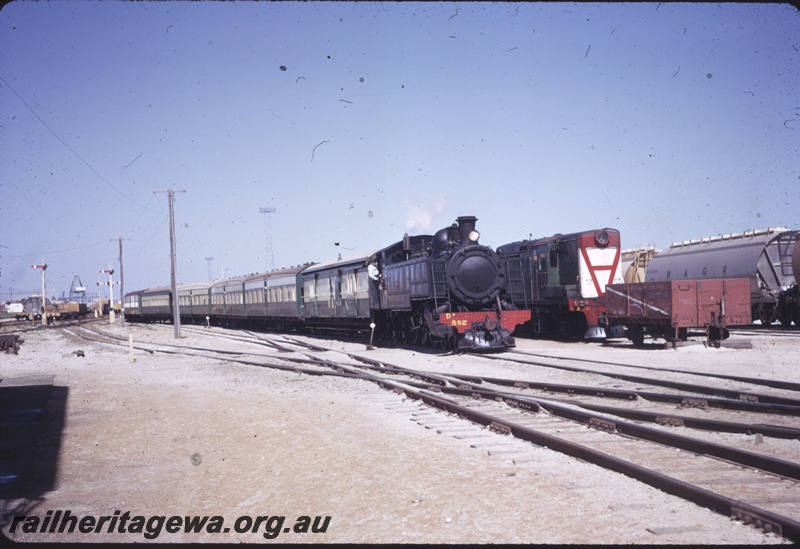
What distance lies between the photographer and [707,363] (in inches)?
610

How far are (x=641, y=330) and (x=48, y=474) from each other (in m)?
16.9

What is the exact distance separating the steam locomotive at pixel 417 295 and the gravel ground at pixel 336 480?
6.46 metres

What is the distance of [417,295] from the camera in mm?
20109

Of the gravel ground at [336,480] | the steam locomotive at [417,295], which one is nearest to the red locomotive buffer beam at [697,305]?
the steam locomotive at [417,295]

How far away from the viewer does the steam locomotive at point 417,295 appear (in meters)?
19.2

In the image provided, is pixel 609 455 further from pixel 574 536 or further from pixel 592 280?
pixel 592 280

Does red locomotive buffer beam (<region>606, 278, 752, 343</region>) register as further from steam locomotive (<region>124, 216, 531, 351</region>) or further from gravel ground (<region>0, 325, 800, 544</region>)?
gravel ground (<region>0, 325, 800, 544</region>)

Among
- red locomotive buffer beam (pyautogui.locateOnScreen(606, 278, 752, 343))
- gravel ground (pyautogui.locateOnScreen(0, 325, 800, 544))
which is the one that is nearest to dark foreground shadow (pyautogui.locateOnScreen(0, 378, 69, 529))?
gravel ground (pyautogui.locateOnScreen(0, 325, 800, 544))

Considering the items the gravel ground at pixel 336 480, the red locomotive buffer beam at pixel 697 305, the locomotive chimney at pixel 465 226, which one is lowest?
the gravel ground at pixel 336 480

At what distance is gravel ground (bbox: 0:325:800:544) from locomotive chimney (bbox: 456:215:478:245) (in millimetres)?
7887

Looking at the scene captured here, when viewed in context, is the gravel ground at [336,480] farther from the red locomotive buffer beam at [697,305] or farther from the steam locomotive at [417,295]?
the steam locomotive at [417,295]

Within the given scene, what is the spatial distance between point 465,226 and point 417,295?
8.17 ft

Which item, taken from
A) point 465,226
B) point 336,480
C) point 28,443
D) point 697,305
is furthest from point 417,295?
point 336,480

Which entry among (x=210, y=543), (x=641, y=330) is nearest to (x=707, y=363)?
(x=641, y=330)
